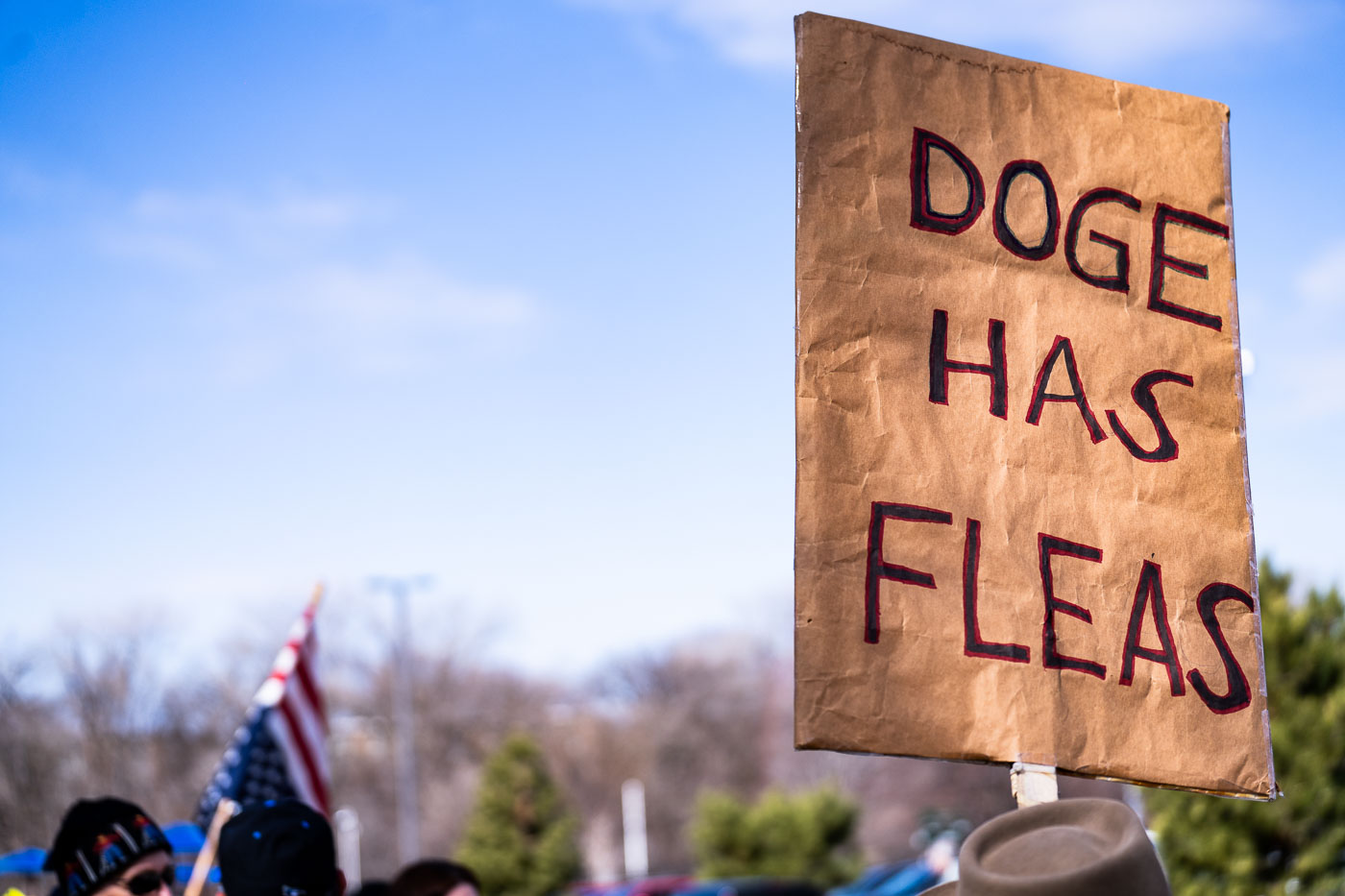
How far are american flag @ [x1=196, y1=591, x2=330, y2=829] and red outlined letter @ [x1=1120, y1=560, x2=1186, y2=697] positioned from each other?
3.98 m

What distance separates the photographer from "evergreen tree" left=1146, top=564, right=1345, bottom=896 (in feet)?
28.2

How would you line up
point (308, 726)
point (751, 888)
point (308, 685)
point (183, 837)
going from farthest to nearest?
point (751, 888), point (308, 685), point (308, 726), point (183, 837)

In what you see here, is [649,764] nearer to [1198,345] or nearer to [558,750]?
[558,750]

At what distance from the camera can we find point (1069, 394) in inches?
111

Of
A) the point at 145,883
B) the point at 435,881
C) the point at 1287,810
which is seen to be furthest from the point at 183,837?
the point at 1287,810

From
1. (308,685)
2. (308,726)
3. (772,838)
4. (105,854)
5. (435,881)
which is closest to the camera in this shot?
(105,854)

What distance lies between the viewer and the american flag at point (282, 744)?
5.93 metres

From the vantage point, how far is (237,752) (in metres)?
6.00

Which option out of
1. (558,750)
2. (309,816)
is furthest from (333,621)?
(309,816)

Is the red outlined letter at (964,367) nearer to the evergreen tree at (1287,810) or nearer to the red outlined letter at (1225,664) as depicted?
the red outlined letter at (1225,664)

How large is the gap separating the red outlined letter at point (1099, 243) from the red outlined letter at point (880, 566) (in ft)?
2.10

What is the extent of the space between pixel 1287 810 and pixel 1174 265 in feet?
21.6

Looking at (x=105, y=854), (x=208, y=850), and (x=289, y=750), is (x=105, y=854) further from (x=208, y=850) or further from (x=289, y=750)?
(x=289, y=750)

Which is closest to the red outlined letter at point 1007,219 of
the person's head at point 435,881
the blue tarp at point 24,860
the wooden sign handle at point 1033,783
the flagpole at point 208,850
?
the wooden sign handle at point 1033,783
